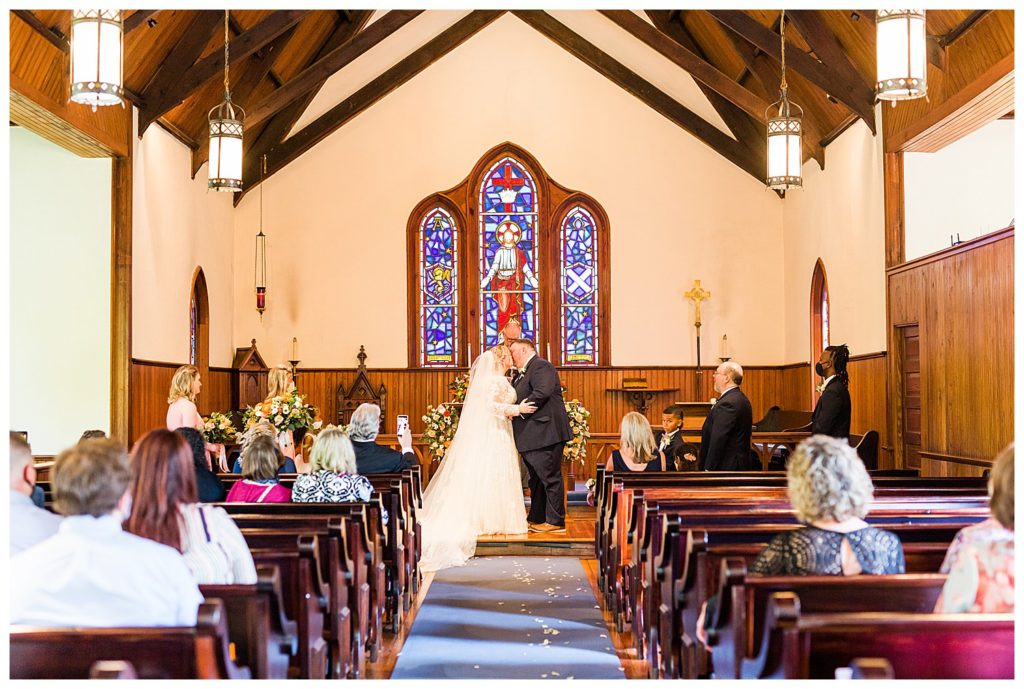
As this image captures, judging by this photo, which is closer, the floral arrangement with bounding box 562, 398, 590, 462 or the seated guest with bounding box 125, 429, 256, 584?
the seated guest with bounding box 125, 429, 256, 584

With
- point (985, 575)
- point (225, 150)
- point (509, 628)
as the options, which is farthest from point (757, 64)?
point (985, 575)

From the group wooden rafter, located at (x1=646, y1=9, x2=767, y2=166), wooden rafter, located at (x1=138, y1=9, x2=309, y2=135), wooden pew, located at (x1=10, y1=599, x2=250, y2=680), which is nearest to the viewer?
wooden pew, located at (x1=10, y1=599, x2=250, y2=680)

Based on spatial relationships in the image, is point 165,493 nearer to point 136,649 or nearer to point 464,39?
point 136,649

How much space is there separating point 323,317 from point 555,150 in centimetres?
363

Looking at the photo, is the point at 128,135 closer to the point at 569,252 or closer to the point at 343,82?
the point at 343,82

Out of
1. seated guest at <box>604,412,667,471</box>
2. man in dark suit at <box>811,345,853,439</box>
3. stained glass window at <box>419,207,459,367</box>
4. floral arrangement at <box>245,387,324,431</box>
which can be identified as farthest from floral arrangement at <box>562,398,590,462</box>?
stained glass window at <box>419,207,459,367</box>

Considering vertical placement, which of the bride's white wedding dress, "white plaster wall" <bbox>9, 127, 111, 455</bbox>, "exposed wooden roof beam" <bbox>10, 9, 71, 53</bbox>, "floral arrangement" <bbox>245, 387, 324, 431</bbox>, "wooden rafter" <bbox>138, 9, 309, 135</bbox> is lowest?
the bride's white wedding dress

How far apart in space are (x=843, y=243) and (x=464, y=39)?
18.0 feet

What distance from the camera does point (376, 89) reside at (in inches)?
538

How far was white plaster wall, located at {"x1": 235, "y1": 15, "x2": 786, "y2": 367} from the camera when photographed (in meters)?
13.8

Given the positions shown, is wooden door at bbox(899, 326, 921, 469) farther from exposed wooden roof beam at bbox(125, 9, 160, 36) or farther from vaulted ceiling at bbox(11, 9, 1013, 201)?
exposed wooden roof beam at bbox(125, 9, 160, 36)

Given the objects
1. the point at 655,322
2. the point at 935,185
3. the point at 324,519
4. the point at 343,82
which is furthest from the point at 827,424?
the point at 343,82

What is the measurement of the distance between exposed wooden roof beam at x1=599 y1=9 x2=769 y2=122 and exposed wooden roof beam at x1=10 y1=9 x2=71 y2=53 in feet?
18.5

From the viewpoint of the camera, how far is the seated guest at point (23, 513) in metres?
3.26
